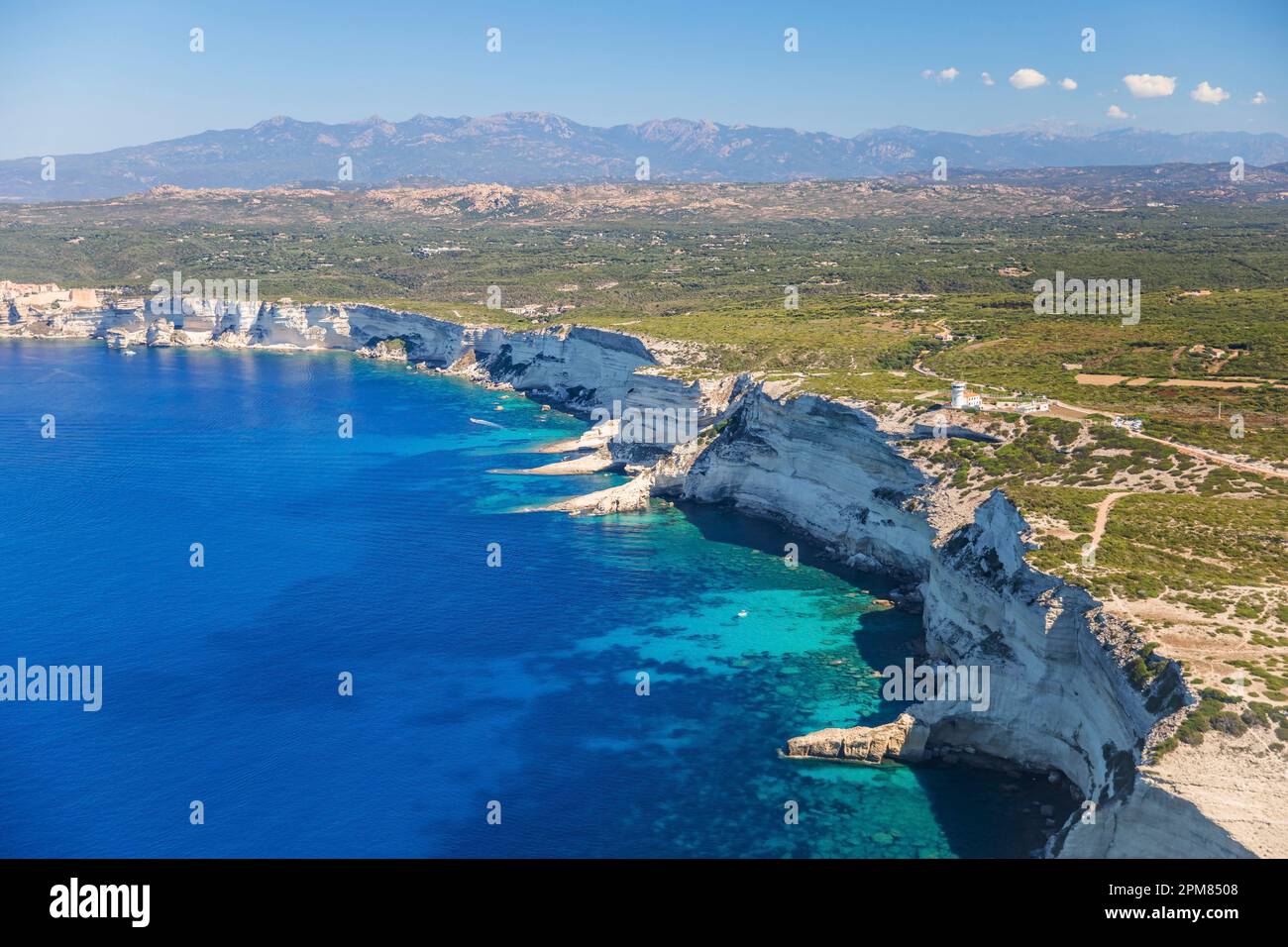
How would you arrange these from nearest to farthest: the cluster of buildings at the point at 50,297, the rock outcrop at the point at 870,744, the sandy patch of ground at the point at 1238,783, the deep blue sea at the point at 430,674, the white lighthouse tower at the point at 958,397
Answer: the sandy patch of ground at the point at 1238,783 → the deep blue sea at the point at 430,674 → the rock outcrop at the point at 870,744 → the white lighthouse tower at the point at 958,397 → the cluster of buildings at the point at 50,297

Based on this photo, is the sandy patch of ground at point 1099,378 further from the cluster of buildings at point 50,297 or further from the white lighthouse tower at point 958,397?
the cluster of buildings at point 50,297

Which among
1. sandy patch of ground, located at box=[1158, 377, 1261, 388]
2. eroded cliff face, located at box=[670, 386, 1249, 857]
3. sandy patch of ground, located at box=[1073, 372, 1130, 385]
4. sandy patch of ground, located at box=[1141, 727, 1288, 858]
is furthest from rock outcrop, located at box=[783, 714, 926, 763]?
sandy patch of ground, located at box=[1158, 377, 1261, 388]

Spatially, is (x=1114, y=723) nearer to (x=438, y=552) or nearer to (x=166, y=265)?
(x=438, y=552)

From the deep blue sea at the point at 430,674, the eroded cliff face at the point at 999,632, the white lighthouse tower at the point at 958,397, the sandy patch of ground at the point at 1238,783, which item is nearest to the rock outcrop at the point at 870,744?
the eroded cliff face at the point at 999,632

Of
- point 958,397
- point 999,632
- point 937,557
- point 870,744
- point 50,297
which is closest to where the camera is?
point 870,744

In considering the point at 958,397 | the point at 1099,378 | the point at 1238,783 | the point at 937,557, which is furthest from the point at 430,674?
the point at 1099,378

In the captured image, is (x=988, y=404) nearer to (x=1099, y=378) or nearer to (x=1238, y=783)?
(x=1099, y=378)
